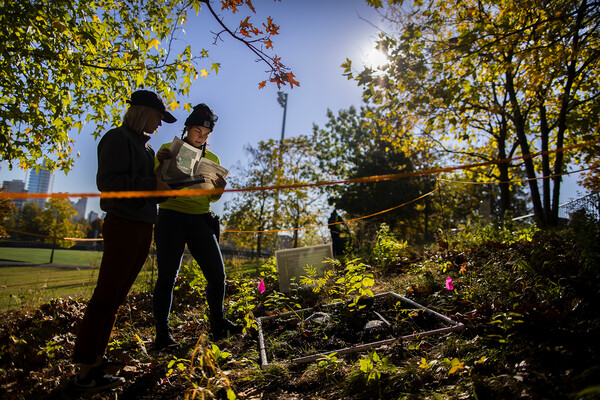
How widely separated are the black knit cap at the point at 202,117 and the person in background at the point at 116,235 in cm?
58

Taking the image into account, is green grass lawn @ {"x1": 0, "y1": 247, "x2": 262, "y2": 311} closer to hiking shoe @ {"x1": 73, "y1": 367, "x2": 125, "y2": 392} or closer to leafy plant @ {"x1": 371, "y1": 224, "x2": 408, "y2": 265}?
leafy plant @ {"x1": 371, "y1": 224, "x2": 408, "y2": 265}

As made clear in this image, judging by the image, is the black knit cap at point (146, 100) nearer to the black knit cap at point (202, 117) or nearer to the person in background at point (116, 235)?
the person in background at point (116, 235)

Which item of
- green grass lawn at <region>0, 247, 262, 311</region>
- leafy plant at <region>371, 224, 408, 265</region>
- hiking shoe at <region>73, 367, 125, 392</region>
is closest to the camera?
hiking shoe at <region>73, 367, 125, 392</region>

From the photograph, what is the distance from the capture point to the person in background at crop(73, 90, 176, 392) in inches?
69.9

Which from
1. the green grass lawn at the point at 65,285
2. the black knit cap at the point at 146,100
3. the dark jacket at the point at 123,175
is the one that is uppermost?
the black knit cap at the point at 146,100

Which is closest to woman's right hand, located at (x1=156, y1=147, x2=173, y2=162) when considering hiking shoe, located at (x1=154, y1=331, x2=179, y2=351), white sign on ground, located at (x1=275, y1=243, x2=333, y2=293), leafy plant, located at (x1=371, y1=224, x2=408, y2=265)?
hiking shoe, located at (x1=154, y1=331, x2=179, y2=351)

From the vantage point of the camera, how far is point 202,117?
2703 millimetres

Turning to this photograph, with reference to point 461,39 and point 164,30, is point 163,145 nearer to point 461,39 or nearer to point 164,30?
point 164,30

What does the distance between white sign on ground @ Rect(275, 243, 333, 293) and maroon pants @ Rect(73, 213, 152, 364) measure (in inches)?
98.0

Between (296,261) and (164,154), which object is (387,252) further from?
(164,154)

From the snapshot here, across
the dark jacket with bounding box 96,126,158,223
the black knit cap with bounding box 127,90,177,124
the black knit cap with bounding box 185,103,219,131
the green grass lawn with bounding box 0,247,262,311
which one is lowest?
the green grass lawn with bounding box 0,247,262,311

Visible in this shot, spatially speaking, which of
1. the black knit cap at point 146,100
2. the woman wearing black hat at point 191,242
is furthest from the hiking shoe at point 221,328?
the black knit cap at point 146,100

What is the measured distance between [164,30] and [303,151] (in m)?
11.7

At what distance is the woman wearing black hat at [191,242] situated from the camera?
258 cm
